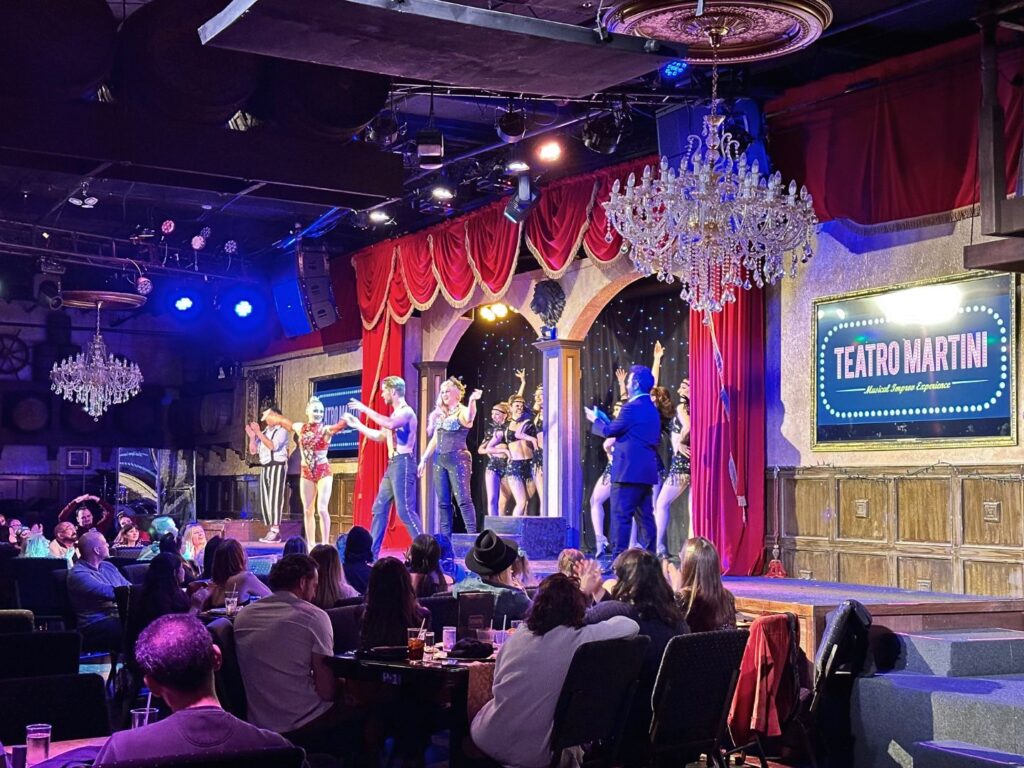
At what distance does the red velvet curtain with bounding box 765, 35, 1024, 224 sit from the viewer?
816 cm

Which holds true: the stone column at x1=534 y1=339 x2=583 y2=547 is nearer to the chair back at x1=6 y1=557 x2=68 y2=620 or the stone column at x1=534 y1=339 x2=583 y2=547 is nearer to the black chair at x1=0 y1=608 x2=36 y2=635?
the chair back at x1=6 y1=557 x2=68 y2=620

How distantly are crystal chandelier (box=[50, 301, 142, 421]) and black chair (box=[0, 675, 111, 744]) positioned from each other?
49.6 ft

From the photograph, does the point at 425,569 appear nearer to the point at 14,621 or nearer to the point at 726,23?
the point at 14,621

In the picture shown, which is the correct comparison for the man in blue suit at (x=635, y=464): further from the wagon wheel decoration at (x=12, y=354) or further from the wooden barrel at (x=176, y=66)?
the wagon wheel decoration at (x=12, y=354)

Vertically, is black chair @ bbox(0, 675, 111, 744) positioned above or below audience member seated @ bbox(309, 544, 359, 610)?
below

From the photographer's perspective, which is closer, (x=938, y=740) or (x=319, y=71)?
(x=938, y=740)

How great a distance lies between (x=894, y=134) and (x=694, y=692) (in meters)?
5.29

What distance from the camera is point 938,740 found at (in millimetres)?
5789

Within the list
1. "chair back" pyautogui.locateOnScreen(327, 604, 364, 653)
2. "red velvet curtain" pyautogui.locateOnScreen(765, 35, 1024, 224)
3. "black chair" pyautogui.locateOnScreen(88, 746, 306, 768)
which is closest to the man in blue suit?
"red velvet curtain" pyautogui.locateOnScreen(765, 35, 1024, 224)

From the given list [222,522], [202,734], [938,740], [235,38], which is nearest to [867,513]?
[938,740]

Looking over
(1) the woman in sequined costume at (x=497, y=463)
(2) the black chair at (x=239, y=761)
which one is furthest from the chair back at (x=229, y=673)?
(1) the woman in sequined costume at (x=497, y=463)

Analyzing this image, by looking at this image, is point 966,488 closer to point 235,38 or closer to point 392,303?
point 235,38

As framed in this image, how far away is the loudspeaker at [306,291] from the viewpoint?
1564 cm

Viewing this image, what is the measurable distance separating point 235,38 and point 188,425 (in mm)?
17279
